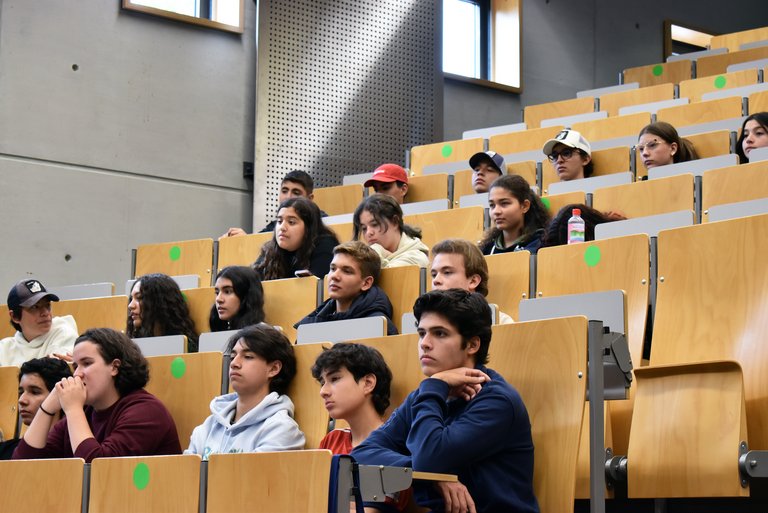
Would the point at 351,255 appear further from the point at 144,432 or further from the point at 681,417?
the point at 681,417

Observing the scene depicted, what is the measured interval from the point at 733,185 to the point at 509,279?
2.43ft

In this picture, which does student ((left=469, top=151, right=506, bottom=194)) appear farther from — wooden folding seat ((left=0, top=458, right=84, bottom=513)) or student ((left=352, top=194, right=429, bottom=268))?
wooden folding seat ((left=0, top=458, right=84, bottom=513))

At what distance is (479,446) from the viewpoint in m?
1.76

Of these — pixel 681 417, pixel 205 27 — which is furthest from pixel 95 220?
pixel 681 417

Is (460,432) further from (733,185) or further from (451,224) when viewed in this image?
(451,224)

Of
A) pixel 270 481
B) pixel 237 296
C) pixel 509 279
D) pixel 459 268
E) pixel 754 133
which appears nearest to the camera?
pixel 270 481

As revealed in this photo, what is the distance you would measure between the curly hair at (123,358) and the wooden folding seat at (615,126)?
7.90ft

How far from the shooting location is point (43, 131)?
477 centimetres

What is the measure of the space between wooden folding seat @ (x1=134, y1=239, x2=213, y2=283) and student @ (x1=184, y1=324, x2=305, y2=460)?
5.13ft

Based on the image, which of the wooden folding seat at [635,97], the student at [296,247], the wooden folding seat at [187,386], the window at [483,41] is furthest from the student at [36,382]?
the window at [483,41]

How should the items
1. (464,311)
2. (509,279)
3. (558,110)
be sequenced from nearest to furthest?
1. (464,311)
2. (509,279)
3. (558,110)

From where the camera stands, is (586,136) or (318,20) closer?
(586,136)

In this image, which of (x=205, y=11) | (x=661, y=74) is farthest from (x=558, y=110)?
(x=205, y=11)

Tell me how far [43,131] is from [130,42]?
638mm
